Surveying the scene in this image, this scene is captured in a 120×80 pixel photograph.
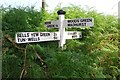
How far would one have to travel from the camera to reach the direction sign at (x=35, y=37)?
4457mm

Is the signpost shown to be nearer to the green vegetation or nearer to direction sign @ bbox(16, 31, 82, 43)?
direction sign @ bbox(16, 31, 82, 43)

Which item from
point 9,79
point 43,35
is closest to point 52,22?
point 43,35

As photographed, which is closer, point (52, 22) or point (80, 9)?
point (52, 22)

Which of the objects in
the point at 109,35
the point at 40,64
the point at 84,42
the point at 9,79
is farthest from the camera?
the point at 109,35

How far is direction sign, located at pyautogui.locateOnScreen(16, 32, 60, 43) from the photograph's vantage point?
14.6 feet

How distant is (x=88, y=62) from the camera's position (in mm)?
4453

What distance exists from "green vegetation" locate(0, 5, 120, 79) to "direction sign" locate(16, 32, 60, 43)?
0.33ft

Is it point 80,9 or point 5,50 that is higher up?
point 80,9

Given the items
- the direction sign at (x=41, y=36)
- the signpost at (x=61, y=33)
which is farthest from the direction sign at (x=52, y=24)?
the direction sign at (x=41, y=36)

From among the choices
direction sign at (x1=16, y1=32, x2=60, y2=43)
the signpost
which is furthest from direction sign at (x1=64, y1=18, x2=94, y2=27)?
direction sign at (x1=16, y1=32, x2=60, y2=43)

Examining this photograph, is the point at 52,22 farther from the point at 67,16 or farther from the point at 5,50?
the point at 5,50

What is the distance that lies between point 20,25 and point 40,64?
2.62ft

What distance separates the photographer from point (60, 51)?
15.7 ft

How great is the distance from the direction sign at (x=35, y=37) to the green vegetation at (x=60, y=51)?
10 centimetres
